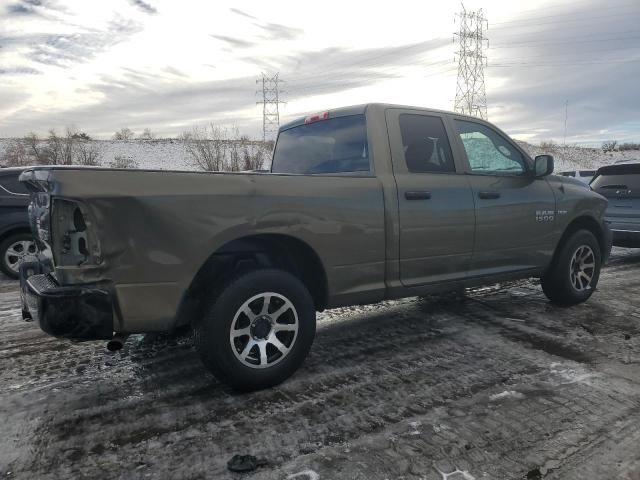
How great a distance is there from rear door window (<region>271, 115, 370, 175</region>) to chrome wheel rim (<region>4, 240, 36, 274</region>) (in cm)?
473

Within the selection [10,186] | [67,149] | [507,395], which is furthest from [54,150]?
[507,395]

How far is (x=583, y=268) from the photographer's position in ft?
17.9

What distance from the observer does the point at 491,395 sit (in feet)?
10.7

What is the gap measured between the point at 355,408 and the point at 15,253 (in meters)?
6.49

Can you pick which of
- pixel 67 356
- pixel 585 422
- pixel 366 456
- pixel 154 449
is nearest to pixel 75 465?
pixel 154 449

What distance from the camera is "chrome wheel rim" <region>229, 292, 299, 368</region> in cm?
321

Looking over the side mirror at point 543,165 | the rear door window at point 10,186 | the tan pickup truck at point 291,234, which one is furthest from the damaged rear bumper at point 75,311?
the rear door window at point 10,186

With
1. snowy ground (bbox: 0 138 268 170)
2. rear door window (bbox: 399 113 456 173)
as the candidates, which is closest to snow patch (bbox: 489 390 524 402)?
rear door window (bbox: 399 113 456 173)

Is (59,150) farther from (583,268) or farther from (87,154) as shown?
(583,268)

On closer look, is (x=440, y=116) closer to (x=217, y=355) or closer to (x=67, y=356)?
(x=217, y=355)

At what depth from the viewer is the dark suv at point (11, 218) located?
7355mm

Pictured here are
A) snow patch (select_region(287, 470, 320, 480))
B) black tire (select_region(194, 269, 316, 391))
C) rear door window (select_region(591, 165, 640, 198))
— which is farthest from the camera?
rear door window (select_region(591, 165, 640, 198))

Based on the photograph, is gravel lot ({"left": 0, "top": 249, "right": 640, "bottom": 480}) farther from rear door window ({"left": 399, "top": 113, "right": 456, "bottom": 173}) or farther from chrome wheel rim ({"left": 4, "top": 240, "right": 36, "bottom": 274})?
chrome wheel rim ({"left": 4, "top": 240, "right": 36, "bottom": 274})

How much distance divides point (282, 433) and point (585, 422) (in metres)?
1.76
